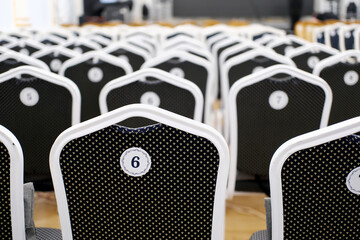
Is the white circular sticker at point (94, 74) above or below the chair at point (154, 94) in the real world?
above

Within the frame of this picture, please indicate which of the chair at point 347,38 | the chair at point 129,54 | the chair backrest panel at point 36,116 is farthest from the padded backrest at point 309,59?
the chair at point 347,38

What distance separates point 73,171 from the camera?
1.33 meters

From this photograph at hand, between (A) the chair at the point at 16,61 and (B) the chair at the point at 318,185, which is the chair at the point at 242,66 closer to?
(A) the chair at the point at 16,61

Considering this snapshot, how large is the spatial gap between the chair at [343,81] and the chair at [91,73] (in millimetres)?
1240

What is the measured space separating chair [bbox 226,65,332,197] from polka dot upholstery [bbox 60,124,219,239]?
1.12 metres

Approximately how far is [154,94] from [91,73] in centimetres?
79

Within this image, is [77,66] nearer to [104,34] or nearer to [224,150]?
[224,150]

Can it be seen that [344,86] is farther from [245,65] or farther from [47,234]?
[47,234]

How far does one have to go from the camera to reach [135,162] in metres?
1.32

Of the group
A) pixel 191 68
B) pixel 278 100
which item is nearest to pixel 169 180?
pixel 278 100

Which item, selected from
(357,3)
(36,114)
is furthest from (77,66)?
(357,3)

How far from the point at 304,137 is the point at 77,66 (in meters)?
2.06

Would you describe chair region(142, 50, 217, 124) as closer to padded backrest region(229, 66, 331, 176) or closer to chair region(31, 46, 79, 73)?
padded backrest region(229, 66, 331, 176)

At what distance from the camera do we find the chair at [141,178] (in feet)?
4.16
